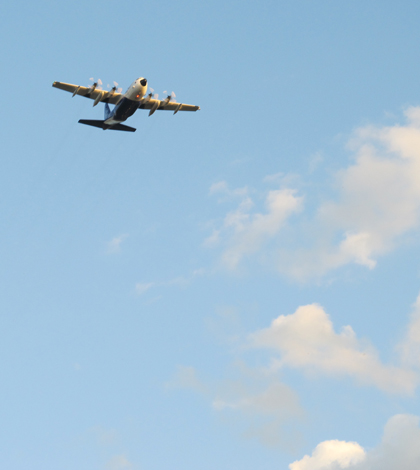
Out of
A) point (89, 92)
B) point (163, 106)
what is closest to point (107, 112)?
point (89, 92)

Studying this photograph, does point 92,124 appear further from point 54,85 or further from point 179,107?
point 179,107

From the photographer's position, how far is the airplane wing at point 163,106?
372 feet

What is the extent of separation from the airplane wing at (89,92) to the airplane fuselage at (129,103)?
10.7ft

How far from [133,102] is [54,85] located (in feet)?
41.5

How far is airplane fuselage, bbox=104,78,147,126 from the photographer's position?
104188mm

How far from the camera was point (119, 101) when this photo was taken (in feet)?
354

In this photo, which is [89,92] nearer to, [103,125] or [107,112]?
[107,112]

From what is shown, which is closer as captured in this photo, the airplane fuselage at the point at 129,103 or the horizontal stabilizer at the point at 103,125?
the airplane fuselage at the point at 129,103

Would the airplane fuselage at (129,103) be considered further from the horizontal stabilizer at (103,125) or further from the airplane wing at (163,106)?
the airplane wing at (163,106)

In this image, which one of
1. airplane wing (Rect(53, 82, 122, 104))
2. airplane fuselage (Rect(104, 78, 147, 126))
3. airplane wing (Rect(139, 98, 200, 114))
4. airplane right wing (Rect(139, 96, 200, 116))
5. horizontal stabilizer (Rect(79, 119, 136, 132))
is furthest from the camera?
airplane wing (Rect(139, 98, 200, 114))

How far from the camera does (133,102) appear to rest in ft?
349

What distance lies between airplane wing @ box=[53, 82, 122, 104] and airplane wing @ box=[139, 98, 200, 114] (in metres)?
→ 4.22

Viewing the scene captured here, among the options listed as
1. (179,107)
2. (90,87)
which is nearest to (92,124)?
(90,87)

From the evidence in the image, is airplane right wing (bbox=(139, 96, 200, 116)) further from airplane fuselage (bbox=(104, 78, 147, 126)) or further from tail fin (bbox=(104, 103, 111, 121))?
tail fin (bbox=(104, 103, 111, 121))
